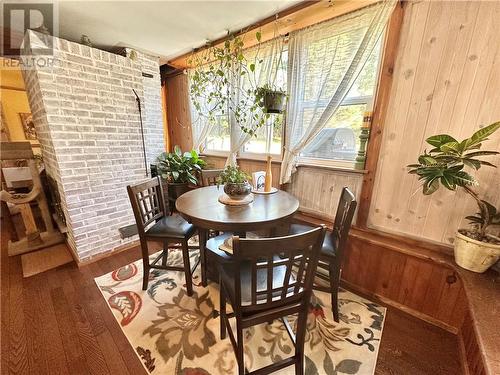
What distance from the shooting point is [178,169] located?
2.98 meters

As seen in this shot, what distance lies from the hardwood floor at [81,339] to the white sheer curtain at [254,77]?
211cm

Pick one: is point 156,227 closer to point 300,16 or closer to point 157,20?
point 157,20

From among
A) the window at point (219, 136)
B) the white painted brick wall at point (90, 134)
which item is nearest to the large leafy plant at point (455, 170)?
the window at point (219, 136)

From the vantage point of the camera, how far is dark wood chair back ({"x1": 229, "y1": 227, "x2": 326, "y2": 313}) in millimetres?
838

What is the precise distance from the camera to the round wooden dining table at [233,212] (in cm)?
132

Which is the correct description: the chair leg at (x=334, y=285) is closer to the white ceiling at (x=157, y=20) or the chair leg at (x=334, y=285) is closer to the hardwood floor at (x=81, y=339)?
the hardwood floor at (x=81, y=339)

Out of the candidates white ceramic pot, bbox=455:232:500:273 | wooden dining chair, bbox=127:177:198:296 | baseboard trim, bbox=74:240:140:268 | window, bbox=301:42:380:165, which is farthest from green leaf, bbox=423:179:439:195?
baseboard trim, bbox=74:240:140:268

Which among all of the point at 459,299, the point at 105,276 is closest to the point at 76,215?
the point at 105,276

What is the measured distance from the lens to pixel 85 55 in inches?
78.7

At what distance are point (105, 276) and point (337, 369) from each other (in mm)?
2085

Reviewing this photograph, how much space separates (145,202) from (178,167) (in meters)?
1.24

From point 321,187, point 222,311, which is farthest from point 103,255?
point 321,187

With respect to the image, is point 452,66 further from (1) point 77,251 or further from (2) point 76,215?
(1) point 77,251

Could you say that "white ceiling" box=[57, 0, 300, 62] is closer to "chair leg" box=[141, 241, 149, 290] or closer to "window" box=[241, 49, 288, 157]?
"window" box=[241, 49, 288, 157]
